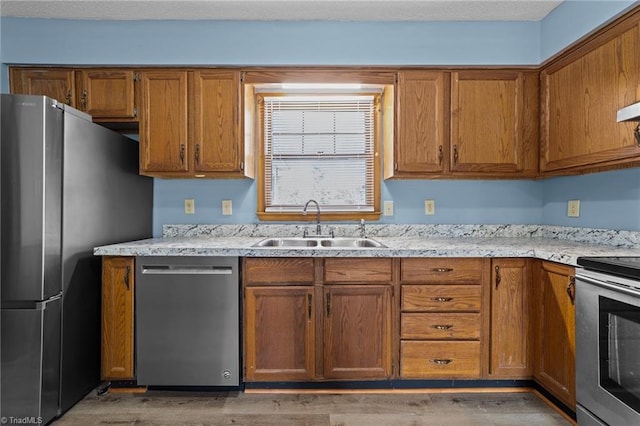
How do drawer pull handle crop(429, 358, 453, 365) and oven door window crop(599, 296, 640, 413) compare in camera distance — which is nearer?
oven door window crop(599, 296, 640, 413)

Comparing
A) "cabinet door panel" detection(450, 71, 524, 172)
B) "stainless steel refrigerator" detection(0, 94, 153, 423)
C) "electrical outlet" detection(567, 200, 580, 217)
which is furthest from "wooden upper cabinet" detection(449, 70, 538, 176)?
"stainless steel refrigerator" detection(0, 94, 153, 423)

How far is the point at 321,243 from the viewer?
2.71 metres

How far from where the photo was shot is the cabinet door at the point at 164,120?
2.54 meters

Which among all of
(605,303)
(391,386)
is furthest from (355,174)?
(605,303)

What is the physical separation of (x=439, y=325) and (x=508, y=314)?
0.42 meters

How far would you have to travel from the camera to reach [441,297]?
7.25 ft

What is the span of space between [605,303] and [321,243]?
167cm

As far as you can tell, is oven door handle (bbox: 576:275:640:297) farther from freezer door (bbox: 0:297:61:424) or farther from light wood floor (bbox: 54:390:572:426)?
freezer door (bbox: 0:297:61:424)

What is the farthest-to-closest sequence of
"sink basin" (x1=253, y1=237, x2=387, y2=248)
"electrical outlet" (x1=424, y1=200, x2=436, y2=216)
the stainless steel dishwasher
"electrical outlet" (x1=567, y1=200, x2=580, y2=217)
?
1. "electrical outlet" (x1=424, y1=200, x2=436, y2=216)
2. "sink basin" (x1=253, y1=237, x2=387, y2=248)
3. "electrical outlet" (x1=567, y1=200, x2=580, y2=217)
4. the stainless steel dishwasher

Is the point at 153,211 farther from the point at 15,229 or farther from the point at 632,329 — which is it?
the point at 632,329

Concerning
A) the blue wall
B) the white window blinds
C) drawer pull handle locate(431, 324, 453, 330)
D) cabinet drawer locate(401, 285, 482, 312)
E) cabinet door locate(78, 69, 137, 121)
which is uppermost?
the blue wall

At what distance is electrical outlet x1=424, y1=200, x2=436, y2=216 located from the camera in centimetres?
289

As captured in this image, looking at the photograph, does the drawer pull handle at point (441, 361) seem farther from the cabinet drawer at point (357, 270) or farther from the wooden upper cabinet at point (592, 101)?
the wooden upper cabinet at point (592, 101)

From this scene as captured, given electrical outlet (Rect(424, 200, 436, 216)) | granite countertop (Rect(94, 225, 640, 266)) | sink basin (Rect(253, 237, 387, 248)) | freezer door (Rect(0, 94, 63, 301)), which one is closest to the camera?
freezer door (Rect(0, 94, 63, 301))
